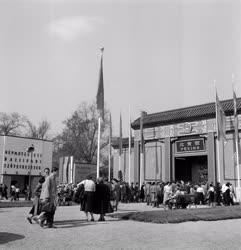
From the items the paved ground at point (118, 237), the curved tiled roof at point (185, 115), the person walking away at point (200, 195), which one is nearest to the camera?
the paved ground at point (118, 237)

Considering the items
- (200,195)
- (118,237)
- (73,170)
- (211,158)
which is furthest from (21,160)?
(118,237)

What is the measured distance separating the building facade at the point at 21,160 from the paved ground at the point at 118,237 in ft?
76.8

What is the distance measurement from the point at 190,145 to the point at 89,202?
2220 centimetres

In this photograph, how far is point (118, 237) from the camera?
8.69 metres

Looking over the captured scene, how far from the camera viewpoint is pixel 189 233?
966 centimetres

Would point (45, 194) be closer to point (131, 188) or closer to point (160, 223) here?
point (160, 223)

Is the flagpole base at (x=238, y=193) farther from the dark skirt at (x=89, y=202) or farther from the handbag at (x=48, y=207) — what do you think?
the handbag at (x=48, y=207)

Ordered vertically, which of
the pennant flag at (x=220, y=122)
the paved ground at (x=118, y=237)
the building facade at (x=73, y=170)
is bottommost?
the paved ground at (x=118, y=237)

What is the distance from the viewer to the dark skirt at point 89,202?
12.5m

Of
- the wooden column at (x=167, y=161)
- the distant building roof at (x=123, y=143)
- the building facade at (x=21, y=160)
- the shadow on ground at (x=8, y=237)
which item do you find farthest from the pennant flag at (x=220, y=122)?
the shadow on ground at (x=8, y=237)

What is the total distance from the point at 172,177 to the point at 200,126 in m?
5.53

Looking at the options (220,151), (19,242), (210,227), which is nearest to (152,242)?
(19,242)

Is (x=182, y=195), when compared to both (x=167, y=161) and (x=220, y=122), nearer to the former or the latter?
(x=220, y=122)

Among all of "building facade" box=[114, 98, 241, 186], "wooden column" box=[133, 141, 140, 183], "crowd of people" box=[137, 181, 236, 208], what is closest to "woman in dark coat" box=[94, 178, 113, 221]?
"crowd of people" box=[137, 181, 236, 208]
